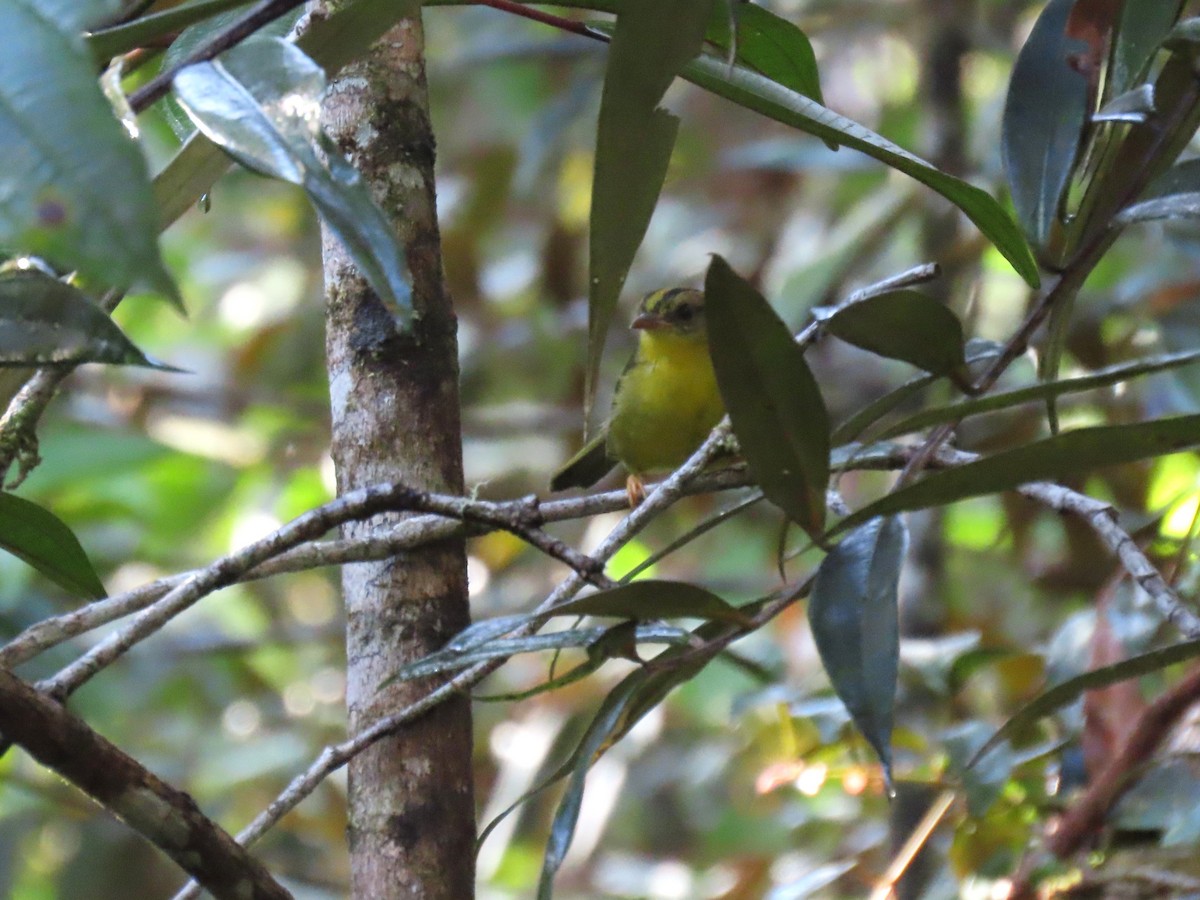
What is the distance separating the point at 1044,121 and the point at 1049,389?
44 centimetres

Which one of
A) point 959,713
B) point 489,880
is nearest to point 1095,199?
point 959,713

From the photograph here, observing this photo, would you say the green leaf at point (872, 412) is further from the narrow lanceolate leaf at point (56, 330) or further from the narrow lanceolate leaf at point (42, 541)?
the narrow lanceolate leaf at point (42, 541)

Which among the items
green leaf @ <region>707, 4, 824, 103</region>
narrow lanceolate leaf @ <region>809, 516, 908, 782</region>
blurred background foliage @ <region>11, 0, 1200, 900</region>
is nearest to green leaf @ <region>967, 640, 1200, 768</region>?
narrow lanceolate leaf @ <region>809, 516, 908, 782</region>

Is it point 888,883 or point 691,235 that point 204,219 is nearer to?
point 691,235

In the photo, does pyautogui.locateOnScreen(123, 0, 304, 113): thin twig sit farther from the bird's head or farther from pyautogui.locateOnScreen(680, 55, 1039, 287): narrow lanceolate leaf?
the bird's head

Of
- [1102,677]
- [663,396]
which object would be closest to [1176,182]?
[1102,677]

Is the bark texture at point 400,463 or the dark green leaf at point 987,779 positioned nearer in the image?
the bark texture at point 400,463

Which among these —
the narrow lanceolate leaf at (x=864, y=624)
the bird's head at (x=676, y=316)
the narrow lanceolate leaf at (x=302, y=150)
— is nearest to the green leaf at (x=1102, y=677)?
the narrow lanceolate leaf at (x=864, y=624)

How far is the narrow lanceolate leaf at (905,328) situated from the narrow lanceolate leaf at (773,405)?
73 mm

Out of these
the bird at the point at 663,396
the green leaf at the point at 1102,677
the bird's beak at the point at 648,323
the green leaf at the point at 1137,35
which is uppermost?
the bird's beak at the point at 648,323

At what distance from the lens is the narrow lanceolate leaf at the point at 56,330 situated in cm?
108

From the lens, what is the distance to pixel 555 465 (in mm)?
5043

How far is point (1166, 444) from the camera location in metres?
1.20

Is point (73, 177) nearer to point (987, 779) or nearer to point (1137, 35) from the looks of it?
point (1137, 35)
